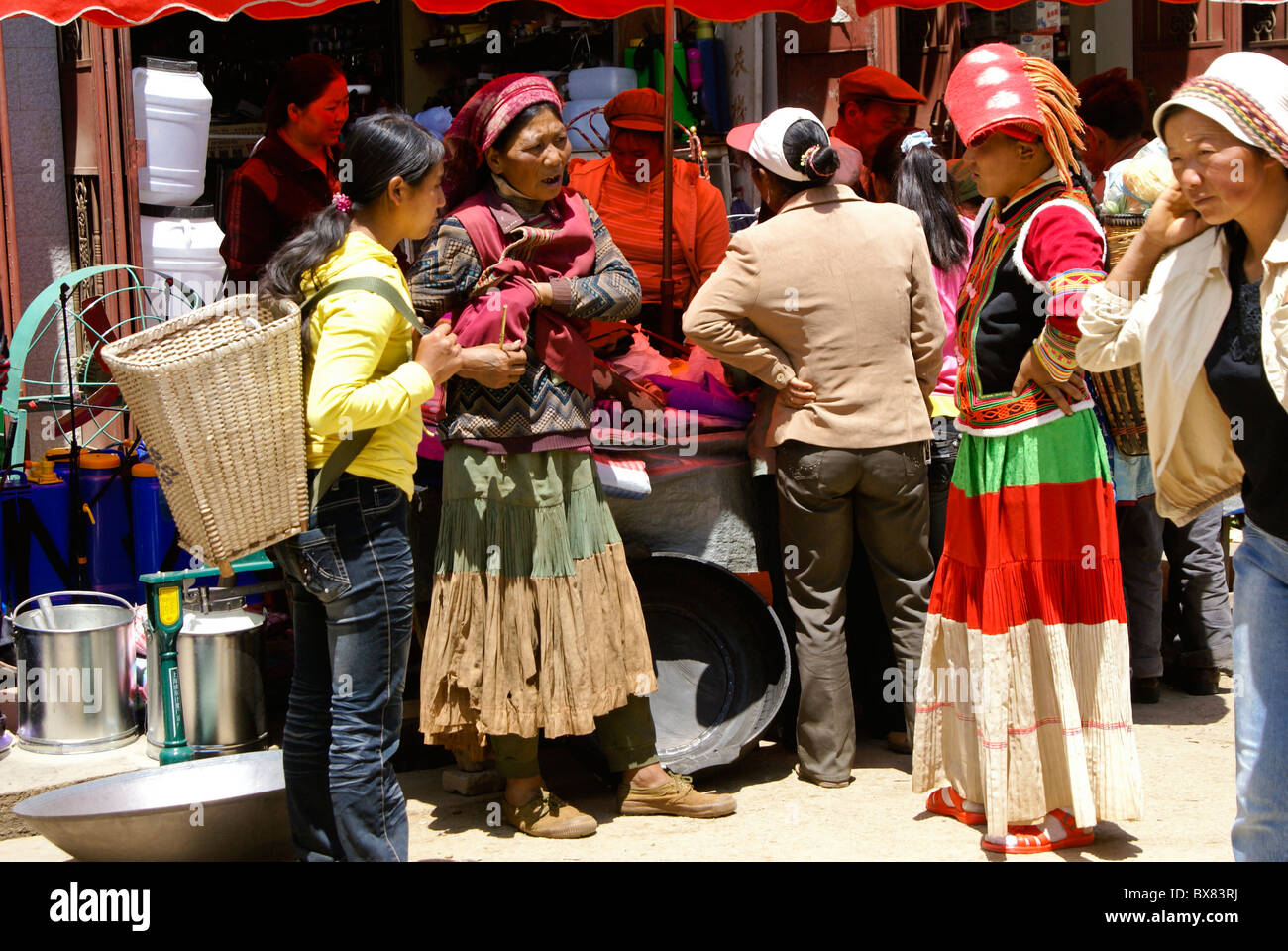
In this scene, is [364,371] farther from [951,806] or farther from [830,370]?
[951,806]

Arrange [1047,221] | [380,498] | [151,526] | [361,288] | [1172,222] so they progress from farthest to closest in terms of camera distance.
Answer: [151,526] < [1047,221] < [380,498] < [361,288] < [1172,222]

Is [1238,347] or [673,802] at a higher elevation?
[1238,347]

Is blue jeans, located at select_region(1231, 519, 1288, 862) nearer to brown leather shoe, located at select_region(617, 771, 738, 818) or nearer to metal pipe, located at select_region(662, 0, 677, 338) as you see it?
brown leather shoe, located at select_region(617, 771, 738, 818)

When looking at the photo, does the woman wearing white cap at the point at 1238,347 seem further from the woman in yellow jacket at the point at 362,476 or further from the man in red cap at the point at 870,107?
the man in red cap at the point at 870,107

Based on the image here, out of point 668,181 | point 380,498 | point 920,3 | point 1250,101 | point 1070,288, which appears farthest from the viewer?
point 920,3

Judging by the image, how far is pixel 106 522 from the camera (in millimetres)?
5262

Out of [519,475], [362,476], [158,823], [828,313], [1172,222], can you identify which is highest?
[1172,222]

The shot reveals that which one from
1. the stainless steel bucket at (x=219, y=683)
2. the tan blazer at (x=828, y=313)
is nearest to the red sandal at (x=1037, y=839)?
the tan blazer at (x=828, y=313)

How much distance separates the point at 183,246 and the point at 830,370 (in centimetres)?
456

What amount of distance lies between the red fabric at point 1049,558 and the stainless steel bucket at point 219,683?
2.48 metres

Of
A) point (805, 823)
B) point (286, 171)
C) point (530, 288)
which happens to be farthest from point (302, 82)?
point (805, 823)
